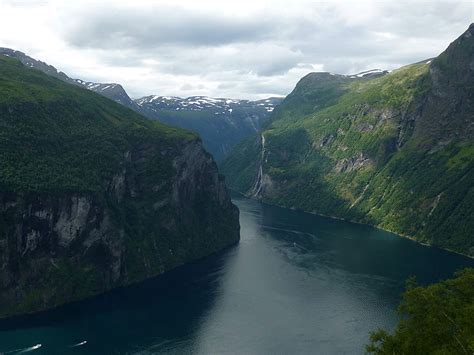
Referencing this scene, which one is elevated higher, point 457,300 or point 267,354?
point 457,300

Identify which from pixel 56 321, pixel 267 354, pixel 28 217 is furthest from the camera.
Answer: pixel 28 217

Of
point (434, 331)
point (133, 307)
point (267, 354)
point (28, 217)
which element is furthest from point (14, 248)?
point (434, 331)

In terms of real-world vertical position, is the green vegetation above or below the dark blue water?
above

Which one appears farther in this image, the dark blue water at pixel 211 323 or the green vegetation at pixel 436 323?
the dark blue water at pixel 211 323

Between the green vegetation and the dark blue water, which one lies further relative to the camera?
the dark blue water

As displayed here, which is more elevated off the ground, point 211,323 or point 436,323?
point 436,323

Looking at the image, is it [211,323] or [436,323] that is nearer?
[436,323]

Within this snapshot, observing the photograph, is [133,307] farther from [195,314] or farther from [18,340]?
[18,340]

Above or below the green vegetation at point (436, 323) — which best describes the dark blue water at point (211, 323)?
below
